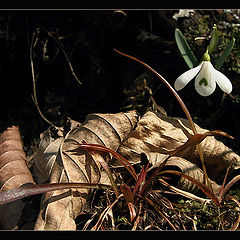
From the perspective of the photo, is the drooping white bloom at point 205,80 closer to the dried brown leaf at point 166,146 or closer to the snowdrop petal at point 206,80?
the snowdrop petal at point 206,80

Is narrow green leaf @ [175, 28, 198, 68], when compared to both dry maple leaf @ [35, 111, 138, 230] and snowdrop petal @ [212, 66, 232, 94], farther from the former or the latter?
dry maple leaf @ [35, 111, 138, 230]

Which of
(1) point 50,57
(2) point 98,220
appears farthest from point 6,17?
(2) point 98,220

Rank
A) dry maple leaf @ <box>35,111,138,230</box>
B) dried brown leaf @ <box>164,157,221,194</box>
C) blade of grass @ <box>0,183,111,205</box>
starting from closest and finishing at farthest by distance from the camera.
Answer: blade of grass @ <box>0,183,111,205</box> < dry maple leaf @ <box>35,111,138,230</box> < dried brown leaf @ <box>164,157,221,194</box>

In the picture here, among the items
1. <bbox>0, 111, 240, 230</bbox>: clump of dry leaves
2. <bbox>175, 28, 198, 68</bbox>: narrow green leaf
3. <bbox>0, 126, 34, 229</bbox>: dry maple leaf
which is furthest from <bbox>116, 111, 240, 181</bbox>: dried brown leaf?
<bbox>0, 126, 34, 229</bbox>: dry maple leaf

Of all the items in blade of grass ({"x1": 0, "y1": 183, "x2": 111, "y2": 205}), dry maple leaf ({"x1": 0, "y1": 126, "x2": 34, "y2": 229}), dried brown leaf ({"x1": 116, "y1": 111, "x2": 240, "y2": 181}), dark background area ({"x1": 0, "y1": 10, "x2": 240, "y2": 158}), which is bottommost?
dry maple leaf ({"x1": 0, "y1": 126, "x2": 34, "y2": 229})

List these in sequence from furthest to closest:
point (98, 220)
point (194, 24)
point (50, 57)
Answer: point (50, 57)
point (194, 24)
point (98, 220)

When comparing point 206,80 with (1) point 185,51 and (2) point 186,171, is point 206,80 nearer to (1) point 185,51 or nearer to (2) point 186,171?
(1) point 185,51

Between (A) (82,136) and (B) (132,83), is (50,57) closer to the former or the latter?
(B) (132,83)

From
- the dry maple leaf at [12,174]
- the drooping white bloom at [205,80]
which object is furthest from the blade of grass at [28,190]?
Result: the drooping white bloom at [205,80]
